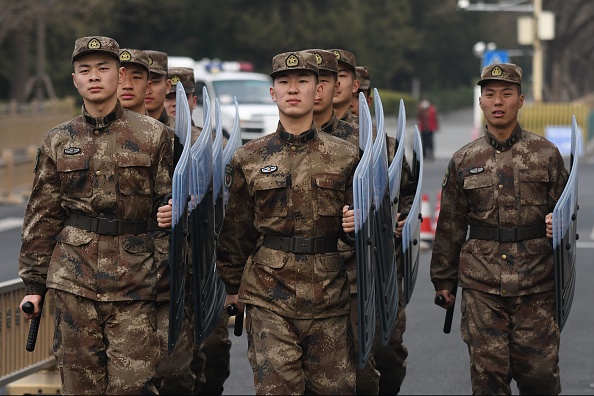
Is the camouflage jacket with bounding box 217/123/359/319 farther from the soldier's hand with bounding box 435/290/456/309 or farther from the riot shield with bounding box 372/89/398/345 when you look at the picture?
the soldier's hand with bounding box 435/290/456/309

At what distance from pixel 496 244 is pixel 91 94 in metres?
2.45

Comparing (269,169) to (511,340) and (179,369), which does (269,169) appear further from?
(511,340)

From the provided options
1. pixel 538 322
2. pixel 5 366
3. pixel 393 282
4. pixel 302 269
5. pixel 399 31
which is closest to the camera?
pixel 302 269

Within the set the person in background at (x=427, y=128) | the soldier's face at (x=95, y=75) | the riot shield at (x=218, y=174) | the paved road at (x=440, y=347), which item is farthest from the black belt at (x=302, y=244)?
the person in background at (x=427, y=128)

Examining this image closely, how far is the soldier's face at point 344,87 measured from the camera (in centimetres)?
883

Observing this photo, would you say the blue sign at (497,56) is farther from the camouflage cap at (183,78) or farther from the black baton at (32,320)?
the black baton at (32,320)

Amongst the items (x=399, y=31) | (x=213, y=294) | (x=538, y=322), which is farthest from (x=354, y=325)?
(x=399, y=31)

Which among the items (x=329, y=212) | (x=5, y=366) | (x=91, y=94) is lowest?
(x=5, y=366)

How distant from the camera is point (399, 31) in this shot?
2931 inches

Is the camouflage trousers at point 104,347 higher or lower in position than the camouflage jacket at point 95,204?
lower

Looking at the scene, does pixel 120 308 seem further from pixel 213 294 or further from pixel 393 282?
pixel 393 282

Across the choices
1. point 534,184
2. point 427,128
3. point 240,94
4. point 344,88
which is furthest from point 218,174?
point 427,128

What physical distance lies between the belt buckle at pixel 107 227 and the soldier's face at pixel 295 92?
3.06 ft

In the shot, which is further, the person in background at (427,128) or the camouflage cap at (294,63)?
the person in background at (427,128)
